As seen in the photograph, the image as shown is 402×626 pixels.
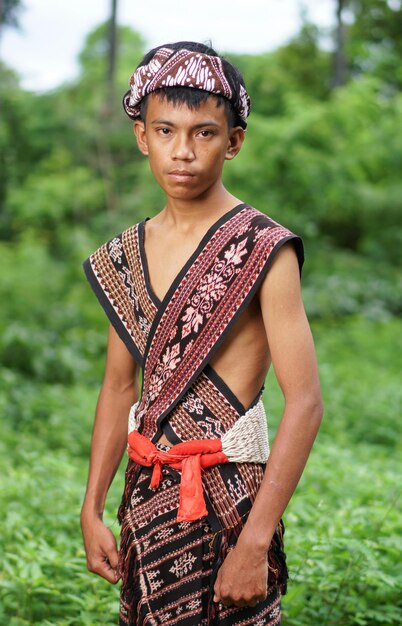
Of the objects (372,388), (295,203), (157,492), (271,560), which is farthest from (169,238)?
(295,203)

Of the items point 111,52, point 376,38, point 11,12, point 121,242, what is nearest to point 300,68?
point 376,38

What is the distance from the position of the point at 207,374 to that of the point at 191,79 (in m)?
0.67

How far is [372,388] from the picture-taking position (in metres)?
8.45

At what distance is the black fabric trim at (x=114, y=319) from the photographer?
2275 millimetres

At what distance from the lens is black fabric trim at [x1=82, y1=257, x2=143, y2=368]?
2275 mm

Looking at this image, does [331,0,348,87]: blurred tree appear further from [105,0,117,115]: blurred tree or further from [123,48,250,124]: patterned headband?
[123,48,250,124]: patterned headband

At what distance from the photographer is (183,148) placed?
6.66ft

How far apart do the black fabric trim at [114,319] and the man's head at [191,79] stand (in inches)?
16.9

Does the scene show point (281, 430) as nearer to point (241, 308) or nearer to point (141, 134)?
point (241, 308)

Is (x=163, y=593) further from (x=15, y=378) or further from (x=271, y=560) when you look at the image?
(x=15, y=378)

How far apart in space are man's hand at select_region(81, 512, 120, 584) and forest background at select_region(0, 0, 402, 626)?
751mm

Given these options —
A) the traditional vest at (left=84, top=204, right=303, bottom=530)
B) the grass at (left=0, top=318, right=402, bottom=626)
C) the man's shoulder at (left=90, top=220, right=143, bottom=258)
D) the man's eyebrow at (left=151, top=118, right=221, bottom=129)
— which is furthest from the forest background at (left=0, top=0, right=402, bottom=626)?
the man's eyebrow at (left=151, top=118, right=221, bottom=129)

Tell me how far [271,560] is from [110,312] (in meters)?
0.72

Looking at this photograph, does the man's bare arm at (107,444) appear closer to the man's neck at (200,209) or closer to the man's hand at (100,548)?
the man's hand at (100,548)
